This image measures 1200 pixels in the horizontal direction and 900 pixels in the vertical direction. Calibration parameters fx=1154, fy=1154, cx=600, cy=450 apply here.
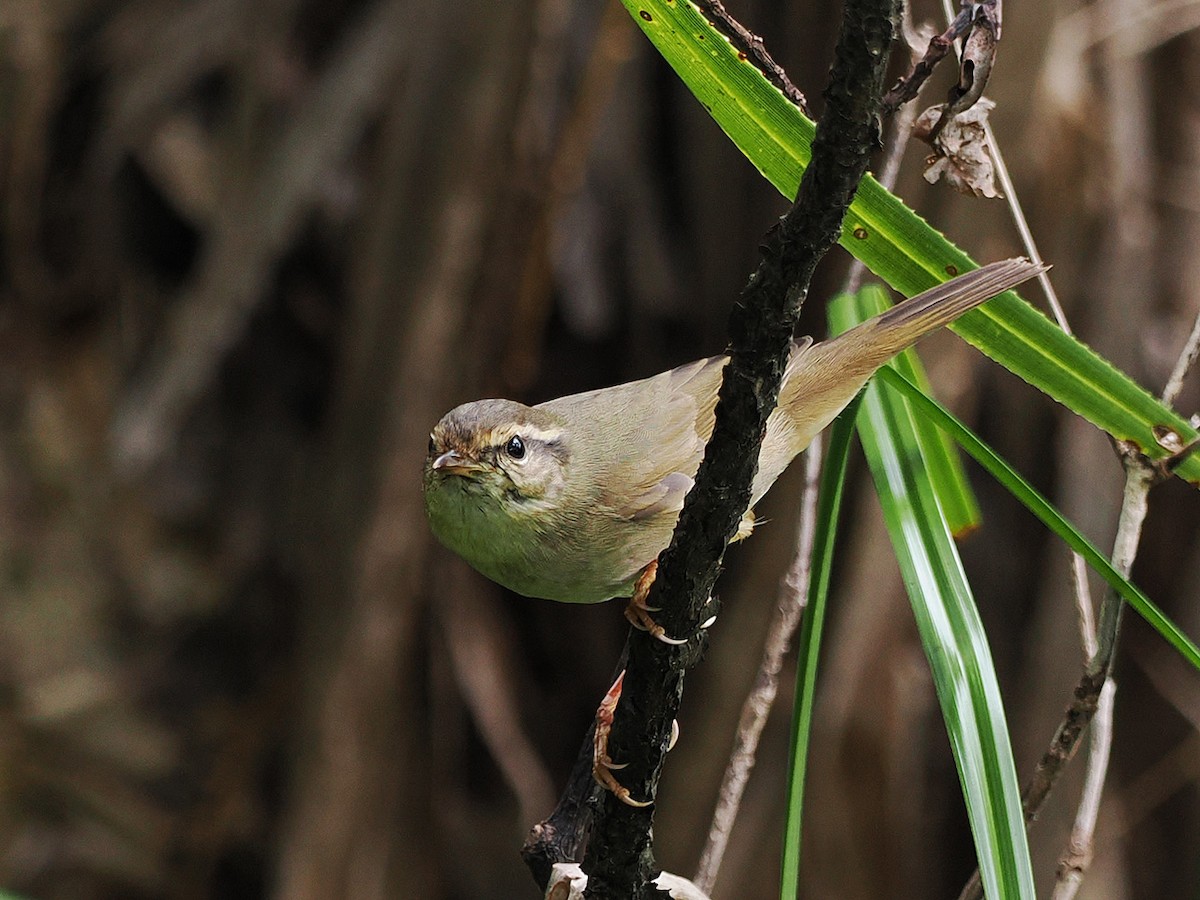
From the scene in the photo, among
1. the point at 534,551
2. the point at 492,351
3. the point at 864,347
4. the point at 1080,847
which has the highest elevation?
the point at 492,351

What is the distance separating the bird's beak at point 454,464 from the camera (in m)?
2.13

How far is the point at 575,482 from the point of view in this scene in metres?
2.30

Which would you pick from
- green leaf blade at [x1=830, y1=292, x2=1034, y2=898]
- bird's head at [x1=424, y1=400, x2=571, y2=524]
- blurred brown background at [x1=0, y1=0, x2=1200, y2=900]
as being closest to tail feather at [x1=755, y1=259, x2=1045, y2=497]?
green leaf blade at [x1=830, y1=292, x2=1034, y2=898]

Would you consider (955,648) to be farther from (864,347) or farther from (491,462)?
(491,462)

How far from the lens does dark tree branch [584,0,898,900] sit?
1.01 meters

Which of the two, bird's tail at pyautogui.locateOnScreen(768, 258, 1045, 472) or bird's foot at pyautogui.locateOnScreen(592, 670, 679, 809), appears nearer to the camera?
bird's foot at pyautogui.locateOnScreen(592, 670, 679, 809)

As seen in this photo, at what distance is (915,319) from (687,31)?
2.61 feet

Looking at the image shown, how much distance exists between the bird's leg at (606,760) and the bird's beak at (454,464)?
0.49m

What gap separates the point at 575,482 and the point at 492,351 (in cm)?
118

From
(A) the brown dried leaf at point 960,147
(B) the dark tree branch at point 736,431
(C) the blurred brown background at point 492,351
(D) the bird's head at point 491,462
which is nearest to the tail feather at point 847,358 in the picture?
(A) the brown dried leaf at point 960,147

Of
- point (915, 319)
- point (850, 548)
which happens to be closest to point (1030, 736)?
point (850, 548)

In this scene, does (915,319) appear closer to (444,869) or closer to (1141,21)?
(1141,21)

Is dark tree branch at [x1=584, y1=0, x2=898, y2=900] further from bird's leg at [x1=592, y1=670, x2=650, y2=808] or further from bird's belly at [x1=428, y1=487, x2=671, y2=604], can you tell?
bird's belly at [x1=428, y1=487, x2=671, y2=604]

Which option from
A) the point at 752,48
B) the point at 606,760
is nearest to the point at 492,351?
the point at 606,760
